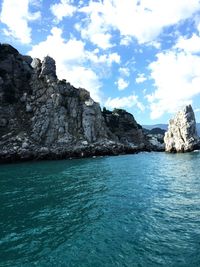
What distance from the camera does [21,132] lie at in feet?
340

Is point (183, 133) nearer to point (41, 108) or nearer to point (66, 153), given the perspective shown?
point (66, 153)

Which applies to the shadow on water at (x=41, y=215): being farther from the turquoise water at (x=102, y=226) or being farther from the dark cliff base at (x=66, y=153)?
the dark cliff base at (x=66, y=153)

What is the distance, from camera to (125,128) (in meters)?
160

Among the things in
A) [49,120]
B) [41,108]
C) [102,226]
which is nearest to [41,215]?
[102,226]

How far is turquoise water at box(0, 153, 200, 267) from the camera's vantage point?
18.0 m

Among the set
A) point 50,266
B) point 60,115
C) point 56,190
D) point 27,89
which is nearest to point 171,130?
point 60,115

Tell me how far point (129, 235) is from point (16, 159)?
253 feet

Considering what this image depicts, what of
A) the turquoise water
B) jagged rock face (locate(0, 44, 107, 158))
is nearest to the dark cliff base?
jagged rock face (locate(0, 44, 107, 158))

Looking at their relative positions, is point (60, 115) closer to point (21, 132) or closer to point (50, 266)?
point (21, 132)

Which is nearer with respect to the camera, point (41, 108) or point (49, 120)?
point (49, 120)

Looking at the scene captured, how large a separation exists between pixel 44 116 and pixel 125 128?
60908mm

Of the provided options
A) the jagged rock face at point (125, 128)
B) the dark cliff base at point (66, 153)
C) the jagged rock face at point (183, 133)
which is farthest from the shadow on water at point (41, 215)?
the jagged rock face at point (125, 128)

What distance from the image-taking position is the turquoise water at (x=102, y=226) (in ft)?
59.2

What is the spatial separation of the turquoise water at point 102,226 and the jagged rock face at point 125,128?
112 metres
